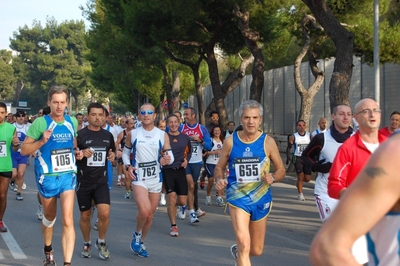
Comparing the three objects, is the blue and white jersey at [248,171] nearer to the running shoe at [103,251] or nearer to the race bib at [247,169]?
the race bib at [247,169]

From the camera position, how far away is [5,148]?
959 cm

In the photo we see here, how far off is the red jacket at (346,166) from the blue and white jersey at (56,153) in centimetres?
301

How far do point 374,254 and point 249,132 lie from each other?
4.38 metres

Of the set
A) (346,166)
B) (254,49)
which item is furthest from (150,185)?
(254,49)

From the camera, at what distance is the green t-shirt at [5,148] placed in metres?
9.59

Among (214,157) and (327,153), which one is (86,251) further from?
(214,157)

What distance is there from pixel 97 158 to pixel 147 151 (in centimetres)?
71

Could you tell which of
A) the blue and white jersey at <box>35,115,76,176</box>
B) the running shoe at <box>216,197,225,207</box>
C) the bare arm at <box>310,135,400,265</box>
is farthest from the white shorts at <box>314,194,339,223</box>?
the running shoe at <box>216,197,225,207</box>

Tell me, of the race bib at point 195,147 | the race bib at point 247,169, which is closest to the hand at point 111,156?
the race bib at point 247,169

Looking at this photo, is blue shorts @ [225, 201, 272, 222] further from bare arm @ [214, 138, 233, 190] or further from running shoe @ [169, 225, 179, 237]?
running shoe @ [169, 225, 179, 237]

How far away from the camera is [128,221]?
10.9 meters

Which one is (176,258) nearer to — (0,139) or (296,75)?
(0,139)

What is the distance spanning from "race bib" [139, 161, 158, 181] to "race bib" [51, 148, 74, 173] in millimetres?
1312

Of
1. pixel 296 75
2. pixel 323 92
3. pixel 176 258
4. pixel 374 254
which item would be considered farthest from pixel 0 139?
pixel 323 92
